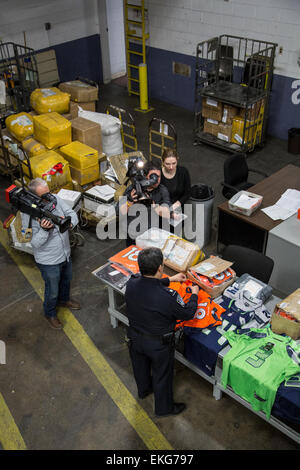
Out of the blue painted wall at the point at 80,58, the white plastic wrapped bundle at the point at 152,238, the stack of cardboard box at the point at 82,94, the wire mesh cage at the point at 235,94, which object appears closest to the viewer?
the white plastic wrapped bundle at the point at 152,238

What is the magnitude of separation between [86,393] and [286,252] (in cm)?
261

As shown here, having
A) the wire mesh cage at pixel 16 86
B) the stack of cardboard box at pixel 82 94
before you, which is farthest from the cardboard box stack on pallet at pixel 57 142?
the wire mesh cage at pixel 16 86

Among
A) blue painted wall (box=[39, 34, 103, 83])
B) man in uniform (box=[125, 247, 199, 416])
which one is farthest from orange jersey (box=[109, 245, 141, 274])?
blue painted wall (box=[39, 34, 103, 83])

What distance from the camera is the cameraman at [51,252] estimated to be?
160 inches

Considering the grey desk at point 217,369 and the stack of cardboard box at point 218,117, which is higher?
the stack of cardboard box at point 218,117

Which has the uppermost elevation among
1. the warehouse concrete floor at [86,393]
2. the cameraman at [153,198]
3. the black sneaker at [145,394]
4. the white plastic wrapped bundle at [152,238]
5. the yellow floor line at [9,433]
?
the cameraman at [153,198]

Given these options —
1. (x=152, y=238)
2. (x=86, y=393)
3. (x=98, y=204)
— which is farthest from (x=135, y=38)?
(x=86, y=393)

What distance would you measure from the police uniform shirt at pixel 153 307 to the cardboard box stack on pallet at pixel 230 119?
534 cm

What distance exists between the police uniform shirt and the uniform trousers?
12 centimetres

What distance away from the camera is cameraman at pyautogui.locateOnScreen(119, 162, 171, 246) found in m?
4.61

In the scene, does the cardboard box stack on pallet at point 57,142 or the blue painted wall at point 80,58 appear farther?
the blue painted wall at point 80,58

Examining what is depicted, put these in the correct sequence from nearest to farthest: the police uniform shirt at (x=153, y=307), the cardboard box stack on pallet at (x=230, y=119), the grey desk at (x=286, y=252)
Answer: the police uniform shirt at (x=153, y=307) → the grey desk at (x=286, y=252) → the cardboard box stack on pallet at (x=230, y=119)

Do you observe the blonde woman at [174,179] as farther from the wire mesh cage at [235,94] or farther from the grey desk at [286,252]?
the wire mesh cage at [235,94]
